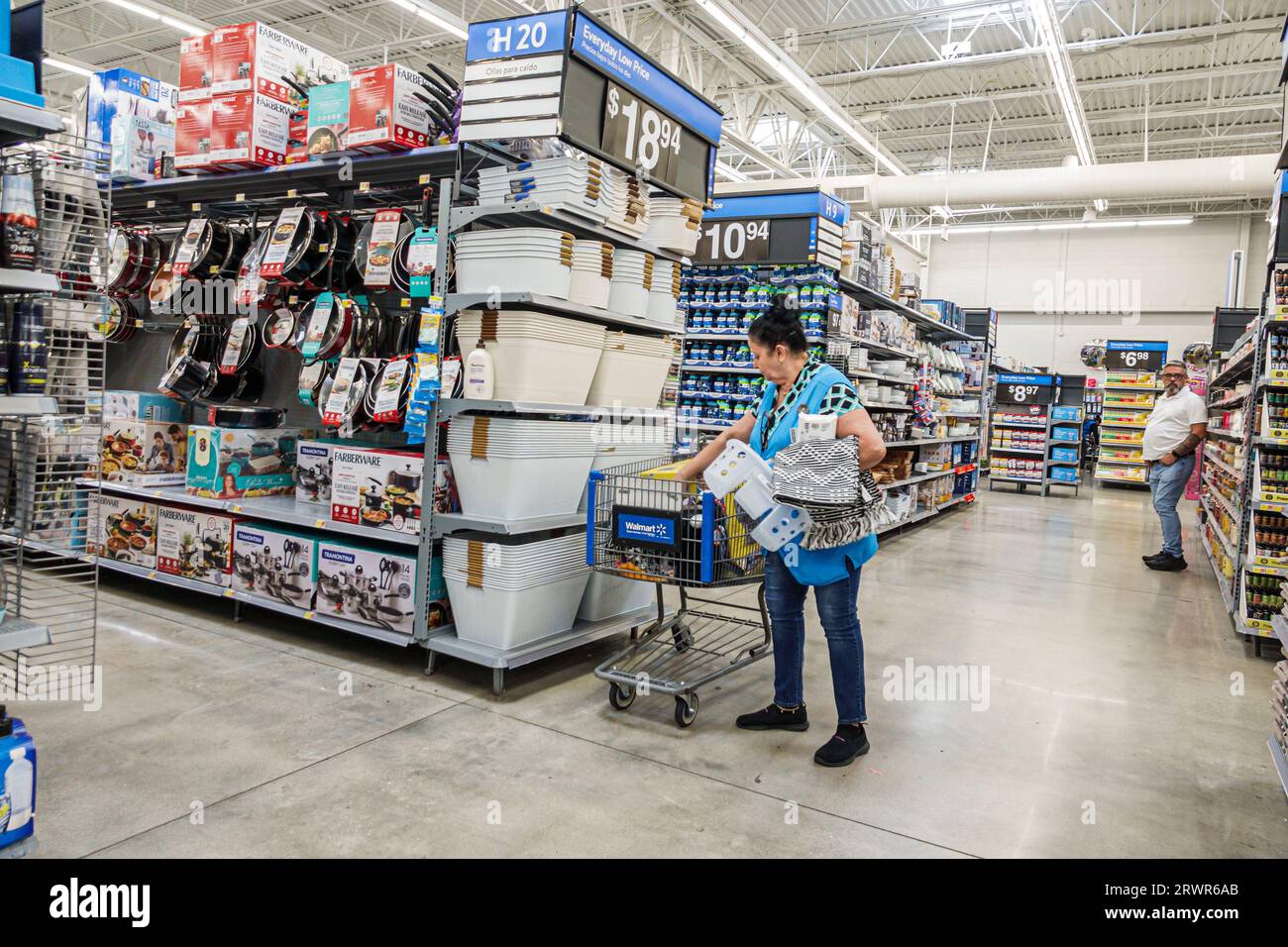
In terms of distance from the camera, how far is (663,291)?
4301 mm

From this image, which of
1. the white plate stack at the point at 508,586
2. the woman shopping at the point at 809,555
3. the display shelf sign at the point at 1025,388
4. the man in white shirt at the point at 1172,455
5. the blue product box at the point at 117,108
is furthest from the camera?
the display shelf sign at the point at 1025,388

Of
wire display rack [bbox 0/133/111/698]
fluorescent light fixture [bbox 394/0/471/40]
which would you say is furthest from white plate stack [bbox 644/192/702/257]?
fluorescent light fixture [bbox 394/0/471/40]

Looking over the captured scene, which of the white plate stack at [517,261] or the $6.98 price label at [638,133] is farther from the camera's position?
the $6.98 price label at [638,133]

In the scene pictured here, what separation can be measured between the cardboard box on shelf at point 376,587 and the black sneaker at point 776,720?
1.45 metres

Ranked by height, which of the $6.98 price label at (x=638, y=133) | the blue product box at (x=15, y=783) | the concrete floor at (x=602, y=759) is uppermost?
the $6.98 price label at (x=638, y=133)

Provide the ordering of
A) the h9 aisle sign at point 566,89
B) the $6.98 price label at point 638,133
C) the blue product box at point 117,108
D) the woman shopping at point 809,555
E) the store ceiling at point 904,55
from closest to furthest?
the woman shopping at point 809,555
the h9 aisle sign at point 566,89
the $6.98 price label at point 638,133
the blue product box at point 117,108
the store ceiling at point 904,55

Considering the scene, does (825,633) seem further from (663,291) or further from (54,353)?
(54,353)

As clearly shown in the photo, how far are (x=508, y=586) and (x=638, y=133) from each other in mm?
2130

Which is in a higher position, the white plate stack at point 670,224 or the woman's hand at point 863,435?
the white plate stack at point 670,224

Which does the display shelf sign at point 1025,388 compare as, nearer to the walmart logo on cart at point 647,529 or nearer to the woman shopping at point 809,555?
the woman shopping at point 809,555

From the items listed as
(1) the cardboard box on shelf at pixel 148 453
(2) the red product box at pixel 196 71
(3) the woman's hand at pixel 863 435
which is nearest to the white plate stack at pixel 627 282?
(3) the woman's hand at pixel 863 435

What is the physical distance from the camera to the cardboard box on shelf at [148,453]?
4805 millimetres

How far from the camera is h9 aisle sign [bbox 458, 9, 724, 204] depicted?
11.5 feet
